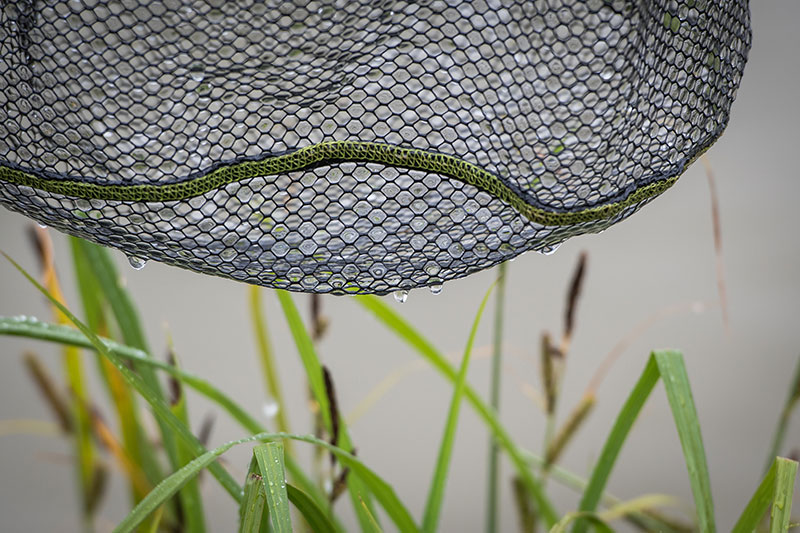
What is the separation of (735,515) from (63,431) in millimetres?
925

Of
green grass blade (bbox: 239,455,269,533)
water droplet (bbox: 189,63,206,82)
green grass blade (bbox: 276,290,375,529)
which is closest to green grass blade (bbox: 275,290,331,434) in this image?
green grass blade (bbox: 276,290,375,529)

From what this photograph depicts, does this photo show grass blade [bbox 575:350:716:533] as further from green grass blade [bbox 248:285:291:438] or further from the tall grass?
green grass blade [bbox 248:285:291:438]

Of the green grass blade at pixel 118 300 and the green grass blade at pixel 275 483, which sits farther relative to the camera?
the green grass blade at pixel 118 300

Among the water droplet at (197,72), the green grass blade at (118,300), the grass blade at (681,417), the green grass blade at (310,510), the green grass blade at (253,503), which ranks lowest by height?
the green grass blade at (310,510)

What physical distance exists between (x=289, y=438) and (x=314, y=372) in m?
0.08

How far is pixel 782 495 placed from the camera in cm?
33

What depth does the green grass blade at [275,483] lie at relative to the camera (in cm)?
30

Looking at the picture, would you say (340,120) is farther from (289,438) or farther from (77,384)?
(77,384)

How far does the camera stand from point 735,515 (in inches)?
40.3

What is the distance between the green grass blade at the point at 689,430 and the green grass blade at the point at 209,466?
162 millimetres

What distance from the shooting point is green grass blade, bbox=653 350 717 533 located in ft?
1.22

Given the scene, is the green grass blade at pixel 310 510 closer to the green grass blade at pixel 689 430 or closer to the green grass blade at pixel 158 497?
the green grass blade at pixel 158 497

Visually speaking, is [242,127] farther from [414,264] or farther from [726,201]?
[726,201]

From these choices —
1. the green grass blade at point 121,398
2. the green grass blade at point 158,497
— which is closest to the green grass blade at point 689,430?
the green grass blade at point 158,497
